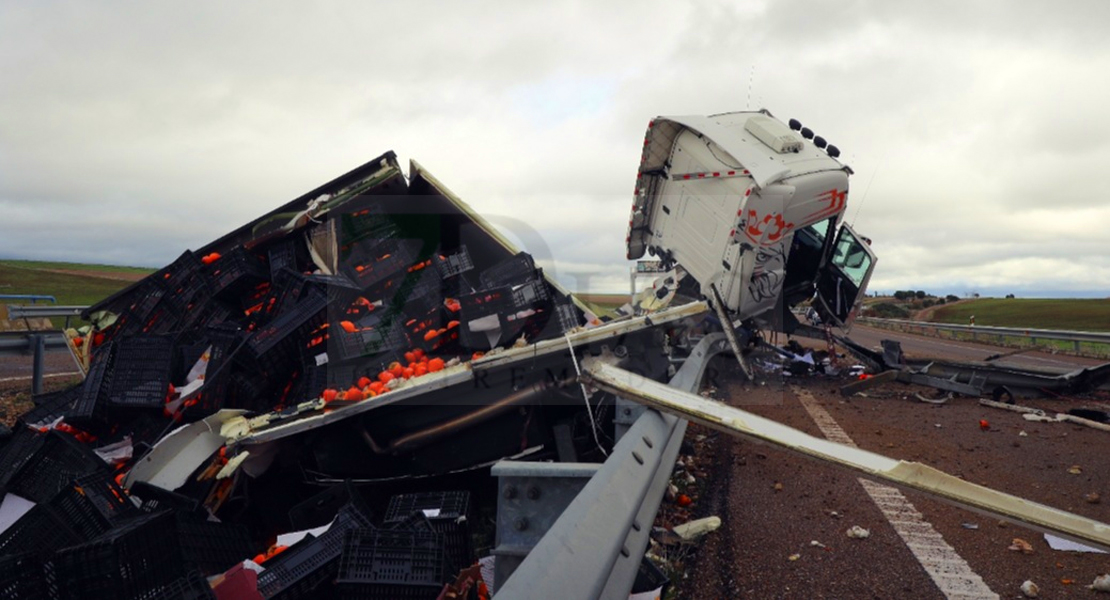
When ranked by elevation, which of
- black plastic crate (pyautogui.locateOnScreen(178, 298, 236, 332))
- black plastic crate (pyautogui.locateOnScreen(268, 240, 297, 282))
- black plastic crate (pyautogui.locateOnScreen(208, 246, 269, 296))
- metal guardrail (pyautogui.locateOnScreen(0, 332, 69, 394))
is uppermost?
black plastic crate (pyautogui.locateOnScreen(268, 240, 297, 282))

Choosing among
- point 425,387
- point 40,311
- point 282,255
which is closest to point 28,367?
point 40,311

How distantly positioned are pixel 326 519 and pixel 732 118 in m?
8.29

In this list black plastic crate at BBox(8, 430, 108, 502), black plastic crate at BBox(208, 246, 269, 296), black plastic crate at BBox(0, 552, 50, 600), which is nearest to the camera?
black plastic crate at BBox(0, 552, 50, 600)

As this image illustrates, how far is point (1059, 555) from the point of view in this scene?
10.5 feet

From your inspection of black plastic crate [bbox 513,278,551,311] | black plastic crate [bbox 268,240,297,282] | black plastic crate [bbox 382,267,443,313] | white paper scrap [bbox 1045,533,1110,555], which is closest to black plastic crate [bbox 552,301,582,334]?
black plastic crate [bbox 513,278,551,311]

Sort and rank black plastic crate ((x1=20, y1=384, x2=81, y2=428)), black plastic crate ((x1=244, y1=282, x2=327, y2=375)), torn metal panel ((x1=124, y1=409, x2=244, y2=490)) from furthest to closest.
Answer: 1. black plastic crate ((x1=244, y1=282, x2=327, y2=375))
2. black plastic crate ((x1=20, y1=384, x2=81, y2=428))
3. torn metal panel ((x1=124, y1=409, x2=244, y2=490))

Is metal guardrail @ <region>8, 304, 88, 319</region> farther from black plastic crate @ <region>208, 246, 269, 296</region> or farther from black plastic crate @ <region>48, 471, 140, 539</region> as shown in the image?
black plastic crate @ <region>48, 471, 140, 539</region>

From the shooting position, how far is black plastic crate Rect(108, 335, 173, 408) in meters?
4.46

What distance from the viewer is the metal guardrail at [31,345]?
685 centimetres

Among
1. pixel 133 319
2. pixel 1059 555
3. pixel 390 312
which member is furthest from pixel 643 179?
pixel 1059 555

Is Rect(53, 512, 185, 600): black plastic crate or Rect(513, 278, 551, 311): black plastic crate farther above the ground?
Rect(513, 278, 551, 311): black plastic crate

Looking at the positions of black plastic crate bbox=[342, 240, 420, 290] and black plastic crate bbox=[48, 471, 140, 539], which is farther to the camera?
black plastic crate bbox=[342, 240, 420, 290]

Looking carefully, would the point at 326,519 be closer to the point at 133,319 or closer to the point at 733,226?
the point at 133,319

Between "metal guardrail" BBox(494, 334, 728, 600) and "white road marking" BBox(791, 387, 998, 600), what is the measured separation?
1403mm
